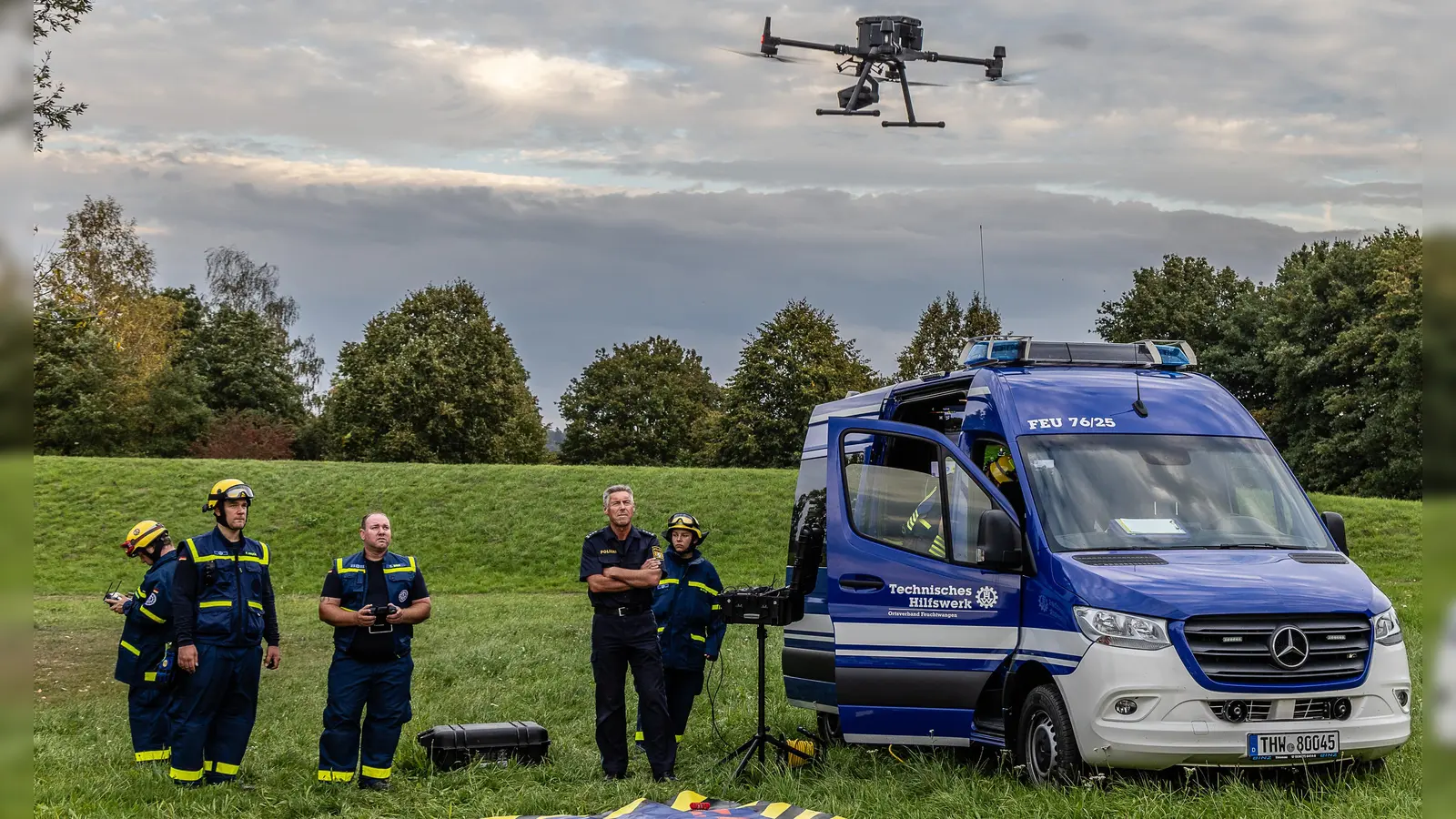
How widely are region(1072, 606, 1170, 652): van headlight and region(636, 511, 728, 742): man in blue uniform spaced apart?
353 centimetres

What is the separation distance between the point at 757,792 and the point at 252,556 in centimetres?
A: 401

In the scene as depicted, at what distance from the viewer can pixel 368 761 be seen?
31.2 feet

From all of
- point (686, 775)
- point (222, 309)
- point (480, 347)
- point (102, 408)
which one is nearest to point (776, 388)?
point (480, 347)

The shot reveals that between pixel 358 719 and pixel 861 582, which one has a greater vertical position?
pixel 861 582

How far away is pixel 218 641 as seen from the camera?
31.0 feet

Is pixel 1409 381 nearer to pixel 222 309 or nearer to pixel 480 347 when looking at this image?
pixel 480 347

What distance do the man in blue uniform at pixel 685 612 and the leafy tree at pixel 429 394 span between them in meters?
52.9

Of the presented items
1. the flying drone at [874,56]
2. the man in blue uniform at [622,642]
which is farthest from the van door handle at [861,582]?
the flying drone at [874,56]

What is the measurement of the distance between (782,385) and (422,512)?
30.1 meters

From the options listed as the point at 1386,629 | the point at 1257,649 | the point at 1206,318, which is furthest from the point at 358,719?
the point at 1206,318

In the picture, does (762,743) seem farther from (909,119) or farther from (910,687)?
(909,119)

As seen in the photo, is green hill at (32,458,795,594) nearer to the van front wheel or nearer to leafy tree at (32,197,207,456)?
leafy tree at (32,197,207,456)

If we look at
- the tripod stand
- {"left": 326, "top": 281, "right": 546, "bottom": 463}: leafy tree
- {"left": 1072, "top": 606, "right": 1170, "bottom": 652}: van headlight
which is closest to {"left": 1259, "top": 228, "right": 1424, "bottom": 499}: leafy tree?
{"left": 326, "top": 281, "right": 546, "bottom": 463}: leafy tree

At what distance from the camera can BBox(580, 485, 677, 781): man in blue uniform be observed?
9664mm
